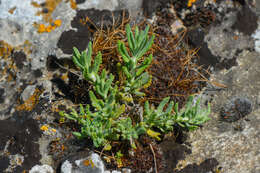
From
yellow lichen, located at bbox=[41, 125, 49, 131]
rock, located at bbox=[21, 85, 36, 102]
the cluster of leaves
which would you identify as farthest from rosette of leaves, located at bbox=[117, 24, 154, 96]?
rock, located at bbox=[21, 85, 36, 102]

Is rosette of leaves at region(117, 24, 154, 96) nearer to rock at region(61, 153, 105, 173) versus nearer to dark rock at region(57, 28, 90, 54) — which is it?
dark rock at region(57, 28, 90, 54)

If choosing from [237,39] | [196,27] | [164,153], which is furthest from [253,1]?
[164,153]

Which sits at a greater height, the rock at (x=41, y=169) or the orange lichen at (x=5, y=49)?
the orange lichen at (x=5, y=49)

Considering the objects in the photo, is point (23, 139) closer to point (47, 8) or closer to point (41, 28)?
point (41, 28)

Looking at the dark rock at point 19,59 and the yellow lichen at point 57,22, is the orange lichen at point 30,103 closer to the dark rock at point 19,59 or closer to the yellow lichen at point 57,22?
the dark rock at point 19,59

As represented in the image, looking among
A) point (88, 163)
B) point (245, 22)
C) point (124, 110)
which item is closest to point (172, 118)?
point (124, 110)

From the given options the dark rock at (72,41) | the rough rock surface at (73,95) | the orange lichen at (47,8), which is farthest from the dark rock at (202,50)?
the orange lichen at (47,8)
